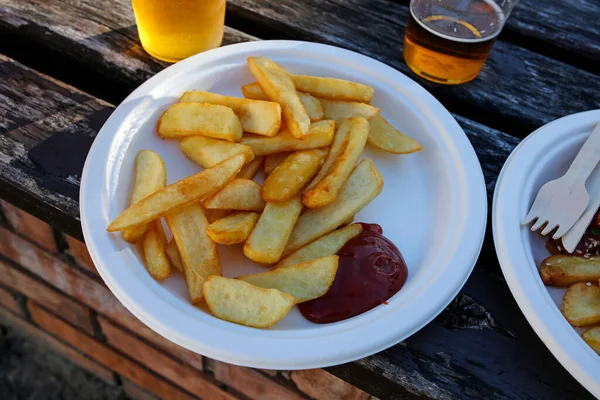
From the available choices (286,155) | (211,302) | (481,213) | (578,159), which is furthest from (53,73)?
(578,159)

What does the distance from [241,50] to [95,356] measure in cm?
133

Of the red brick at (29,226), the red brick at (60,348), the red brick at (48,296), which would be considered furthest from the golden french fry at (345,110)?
the red brick at (60,348)

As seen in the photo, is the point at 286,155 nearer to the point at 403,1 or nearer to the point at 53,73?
the point at 53,73

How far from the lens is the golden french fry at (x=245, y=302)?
3.14ft

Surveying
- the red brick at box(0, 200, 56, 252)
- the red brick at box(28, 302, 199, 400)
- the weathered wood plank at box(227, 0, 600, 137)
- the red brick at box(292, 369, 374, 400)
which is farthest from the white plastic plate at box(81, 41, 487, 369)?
the red brick at box(28, 302, 199, 400)

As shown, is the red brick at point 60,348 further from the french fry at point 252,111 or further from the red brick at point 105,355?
the french fry at point 252,111

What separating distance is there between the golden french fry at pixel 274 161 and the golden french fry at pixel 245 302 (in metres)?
0.33

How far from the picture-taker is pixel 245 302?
97 centimetres

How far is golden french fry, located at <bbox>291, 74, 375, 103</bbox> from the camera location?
51.7 inches

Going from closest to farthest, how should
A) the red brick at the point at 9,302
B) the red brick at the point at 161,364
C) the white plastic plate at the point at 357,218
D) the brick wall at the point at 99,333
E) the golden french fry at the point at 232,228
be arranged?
the white plastic plate at the point at 357,218 < the golden french fry at the point at 232,228 < the brick wall at the point at 99,333 < the red brick at the point at 161,364 < the red brick at the point at 9,302

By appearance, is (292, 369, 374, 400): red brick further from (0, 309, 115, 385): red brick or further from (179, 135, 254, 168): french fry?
→ (0, 309, 115, 385): red brick

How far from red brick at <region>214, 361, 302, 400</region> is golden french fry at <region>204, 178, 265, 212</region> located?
588mm

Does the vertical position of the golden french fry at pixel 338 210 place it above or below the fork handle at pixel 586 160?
below

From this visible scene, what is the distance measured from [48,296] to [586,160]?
1.71m
